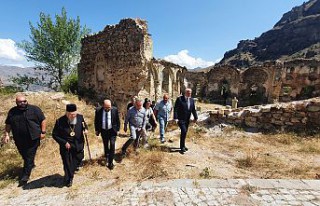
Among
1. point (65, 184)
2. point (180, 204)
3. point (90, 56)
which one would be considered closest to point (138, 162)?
point (65, 184)

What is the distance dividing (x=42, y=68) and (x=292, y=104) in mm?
19386

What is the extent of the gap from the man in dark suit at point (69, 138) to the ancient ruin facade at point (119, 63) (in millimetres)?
7838

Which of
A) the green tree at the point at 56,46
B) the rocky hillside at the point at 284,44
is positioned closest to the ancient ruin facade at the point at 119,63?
the green tree at the point at 56,46

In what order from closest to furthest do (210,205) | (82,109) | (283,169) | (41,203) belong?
(210,205)
(41,203)
(283,169)
(82,109)

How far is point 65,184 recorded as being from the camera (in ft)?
14.3

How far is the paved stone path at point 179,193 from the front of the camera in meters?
3.51

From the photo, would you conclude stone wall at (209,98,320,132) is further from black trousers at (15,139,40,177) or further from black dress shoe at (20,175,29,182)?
black dress shoe at (20,175,29,182)

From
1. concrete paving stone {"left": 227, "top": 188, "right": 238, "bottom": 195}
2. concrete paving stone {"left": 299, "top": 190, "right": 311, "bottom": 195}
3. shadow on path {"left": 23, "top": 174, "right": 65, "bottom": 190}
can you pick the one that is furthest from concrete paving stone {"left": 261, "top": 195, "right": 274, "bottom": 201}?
shadow on path {"left": 23, "top": 174, "right": 65, "bottom": 190}

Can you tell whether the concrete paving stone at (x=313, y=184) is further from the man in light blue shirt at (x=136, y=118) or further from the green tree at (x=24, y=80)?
the green tree at (x=24, y=80)

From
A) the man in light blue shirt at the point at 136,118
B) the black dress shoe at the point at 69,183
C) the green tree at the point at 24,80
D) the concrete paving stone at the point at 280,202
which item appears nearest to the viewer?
the concrete paving stone at the point at 280,202

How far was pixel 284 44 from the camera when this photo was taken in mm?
86000

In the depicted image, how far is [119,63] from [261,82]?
61.8ft

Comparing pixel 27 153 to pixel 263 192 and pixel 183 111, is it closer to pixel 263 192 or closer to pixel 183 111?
pixel 183 111

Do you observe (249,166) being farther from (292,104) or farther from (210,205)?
(292,104)
